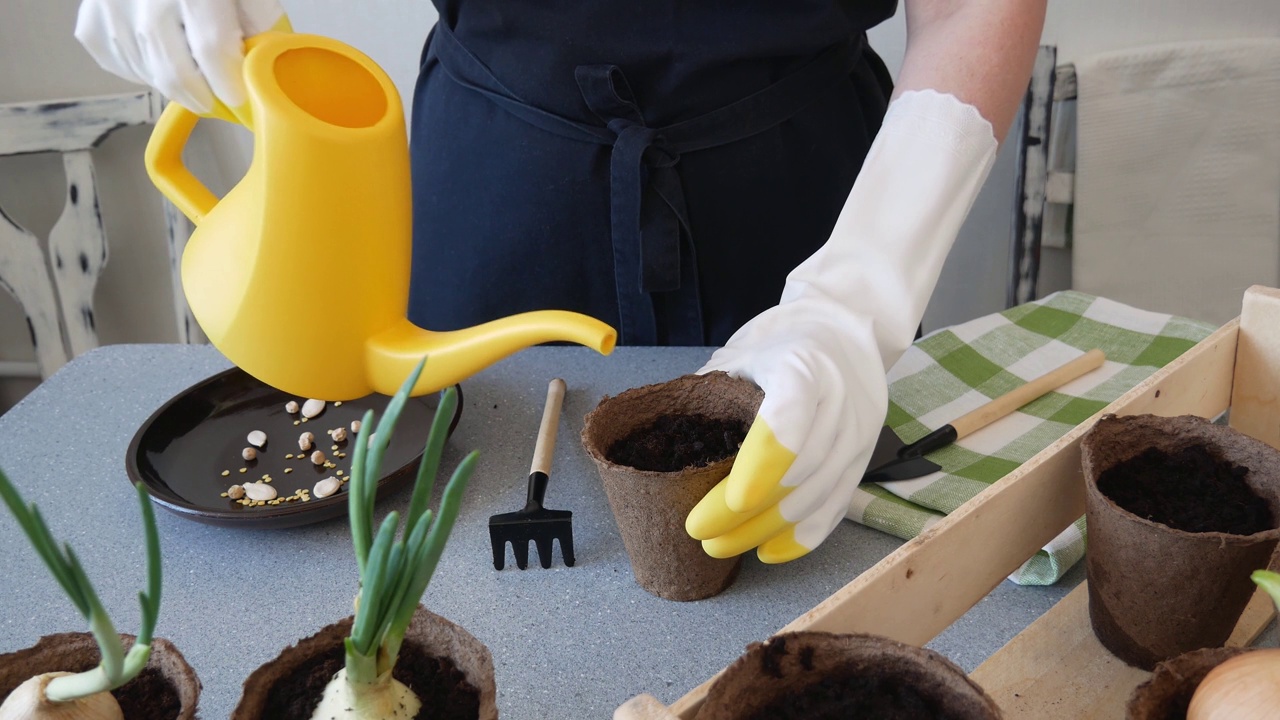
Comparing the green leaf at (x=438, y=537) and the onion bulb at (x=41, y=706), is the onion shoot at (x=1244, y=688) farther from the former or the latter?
the onion bulb at (x=41, y=706)

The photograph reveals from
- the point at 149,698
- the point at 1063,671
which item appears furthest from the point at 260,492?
the point at 1063,671

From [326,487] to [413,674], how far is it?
310 millimetres

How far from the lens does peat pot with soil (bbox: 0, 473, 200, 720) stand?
276 millimetres

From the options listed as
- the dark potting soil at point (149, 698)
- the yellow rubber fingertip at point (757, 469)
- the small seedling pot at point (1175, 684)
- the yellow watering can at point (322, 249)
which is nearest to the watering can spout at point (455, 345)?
the yellow watering can at point (322, 249)

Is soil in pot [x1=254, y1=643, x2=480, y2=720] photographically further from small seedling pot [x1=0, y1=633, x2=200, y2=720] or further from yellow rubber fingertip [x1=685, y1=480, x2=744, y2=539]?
yellow rubber fingertip [x1=685, y1=480, x2=744, y2=539]

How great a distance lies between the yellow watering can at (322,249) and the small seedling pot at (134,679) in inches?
7.3

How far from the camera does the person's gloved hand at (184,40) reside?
497 millimetres

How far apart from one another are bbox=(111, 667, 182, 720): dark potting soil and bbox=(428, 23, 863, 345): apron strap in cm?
54

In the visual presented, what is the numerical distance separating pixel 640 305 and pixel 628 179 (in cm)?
13

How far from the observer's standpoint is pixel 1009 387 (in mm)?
795

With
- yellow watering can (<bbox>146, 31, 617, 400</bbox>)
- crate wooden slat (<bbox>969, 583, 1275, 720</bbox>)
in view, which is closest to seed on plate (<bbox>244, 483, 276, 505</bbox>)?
yellow watering can (<bbox>146, 31, 617, 400</bbox>)

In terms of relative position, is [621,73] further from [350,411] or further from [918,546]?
[918,546]

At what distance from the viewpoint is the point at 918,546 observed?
0.39 m

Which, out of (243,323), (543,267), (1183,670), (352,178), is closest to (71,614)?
(243,323)
